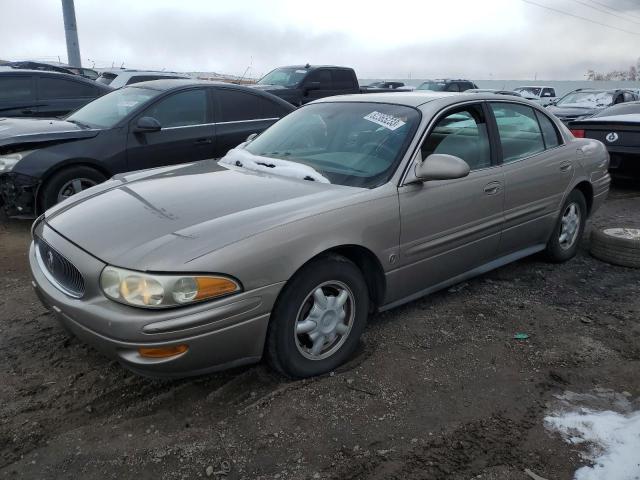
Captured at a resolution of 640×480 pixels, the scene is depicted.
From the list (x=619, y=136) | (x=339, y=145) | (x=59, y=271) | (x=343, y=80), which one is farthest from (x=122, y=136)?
(x=343, y=80)

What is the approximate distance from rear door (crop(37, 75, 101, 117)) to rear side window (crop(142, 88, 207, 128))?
9.45ft

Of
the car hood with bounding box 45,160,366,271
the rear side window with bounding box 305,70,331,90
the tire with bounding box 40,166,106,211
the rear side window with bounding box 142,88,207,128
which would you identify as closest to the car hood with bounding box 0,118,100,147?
the tire with bounding box 40,166,106,211

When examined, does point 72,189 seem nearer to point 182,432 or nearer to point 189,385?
point 189,385

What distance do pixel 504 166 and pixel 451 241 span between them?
831mm

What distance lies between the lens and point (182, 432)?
259cm

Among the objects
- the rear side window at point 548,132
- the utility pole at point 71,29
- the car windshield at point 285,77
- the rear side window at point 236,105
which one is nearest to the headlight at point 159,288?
the rear side window at point 548,132

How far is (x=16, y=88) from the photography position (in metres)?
8.06

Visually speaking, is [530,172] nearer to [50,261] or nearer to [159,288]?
[159,288]

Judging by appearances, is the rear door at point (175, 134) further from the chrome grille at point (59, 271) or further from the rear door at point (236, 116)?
the chrome grille at point (59, 271)

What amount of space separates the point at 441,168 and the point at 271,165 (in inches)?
43.8

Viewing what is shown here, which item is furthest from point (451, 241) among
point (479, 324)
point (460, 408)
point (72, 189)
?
point (72, 189)

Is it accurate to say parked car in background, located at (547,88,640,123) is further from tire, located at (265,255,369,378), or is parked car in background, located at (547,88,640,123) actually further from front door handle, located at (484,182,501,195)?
tire, located at (265,255,369,378)

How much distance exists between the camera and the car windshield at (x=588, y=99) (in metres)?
15.3

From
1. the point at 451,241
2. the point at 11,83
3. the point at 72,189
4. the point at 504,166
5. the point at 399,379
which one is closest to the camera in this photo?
the point at 399,379
